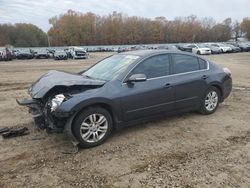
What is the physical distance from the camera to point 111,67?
19.2 feet

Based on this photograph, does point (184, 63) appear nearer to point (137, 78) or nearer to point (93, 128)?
point (137, 78)

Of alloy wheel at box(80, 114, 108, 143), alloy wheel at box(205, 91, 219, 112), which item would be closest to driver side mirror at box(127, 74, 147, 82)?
alloy wheel at box(80, 114, 108, 143)

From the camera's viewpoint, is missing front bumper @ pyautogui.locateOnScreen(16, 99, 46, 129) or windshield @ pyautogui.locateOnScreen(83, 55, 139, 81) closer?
missing front bumper @ pyautogui.locateOnScreen(16, 99, 46, 129)

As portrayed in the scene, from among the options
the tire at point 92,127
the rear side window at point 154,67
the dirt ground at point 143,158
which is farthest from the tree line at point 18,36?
the tire at point 92,127

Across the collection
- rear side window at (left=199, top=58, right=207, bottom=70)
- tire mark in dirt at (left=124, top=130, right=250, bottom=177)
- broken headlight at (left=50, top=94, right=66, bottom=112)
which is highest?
rear side window at (left=199, top=58, right=207, bottom=70)

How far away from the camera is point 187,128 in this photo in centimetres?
586

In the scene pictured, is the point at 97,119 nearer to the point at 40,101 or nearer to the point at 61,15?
the point at 40,101

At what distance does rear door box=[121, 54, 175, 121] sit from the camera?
528 cm

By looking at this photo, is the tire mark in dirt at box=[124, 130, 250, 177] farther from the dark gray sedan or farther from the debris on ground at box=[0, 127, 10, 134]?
the debris on ground at box=[0, 127, 10, 134]

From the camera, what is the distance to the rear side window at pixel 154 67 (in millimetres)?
5578

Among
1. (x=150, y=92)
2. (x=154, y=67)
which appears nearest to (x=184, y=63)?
(x=154, y=67)

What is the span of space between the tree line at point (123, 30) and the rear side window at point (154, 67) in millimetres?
102343

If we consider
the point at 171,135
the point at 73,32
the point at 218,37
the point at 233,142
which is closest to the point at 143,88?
the point at 171,135

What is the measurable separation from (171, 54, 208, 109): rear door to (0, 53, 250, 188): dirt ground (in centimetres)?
47
